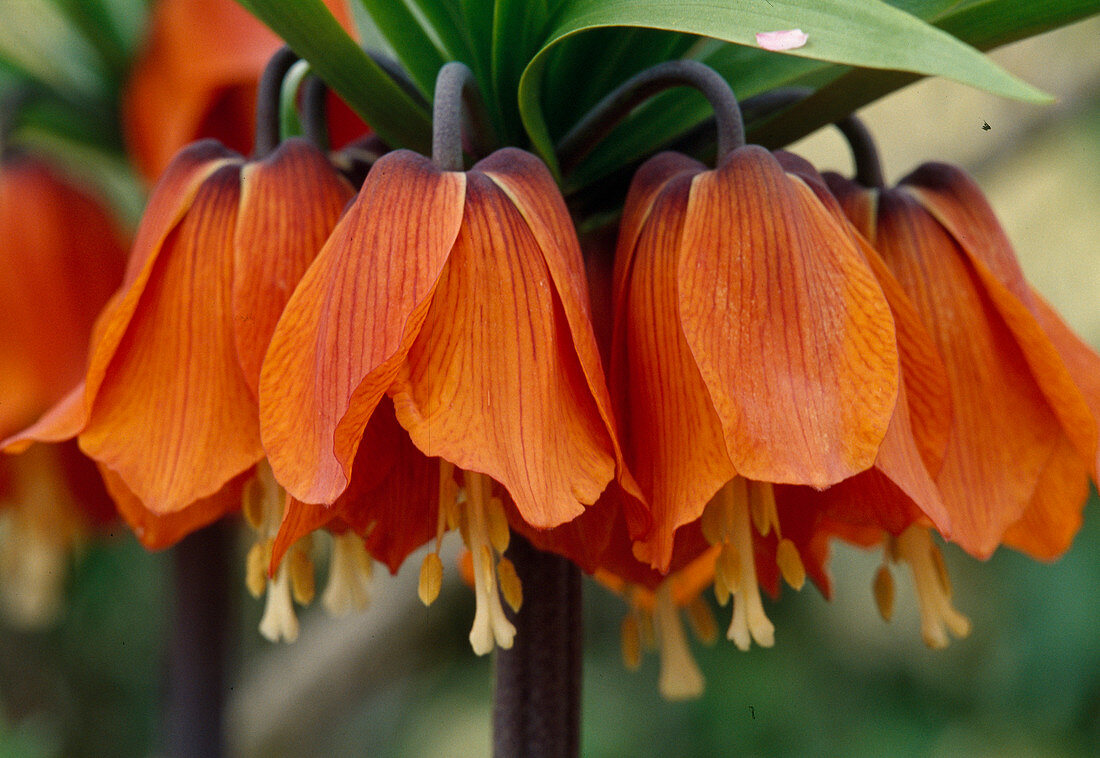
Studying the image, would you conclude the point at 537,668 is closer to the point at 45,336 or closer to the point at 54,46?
the point at 45,336

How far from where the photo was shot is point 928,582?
516mm

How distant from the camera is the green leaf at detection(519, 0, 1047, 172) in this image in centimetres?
33

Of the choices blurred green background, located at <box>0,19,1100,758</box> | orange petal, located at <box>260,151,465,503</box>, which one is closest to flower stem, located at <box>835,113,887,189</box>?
orange petal, located at <box>260,151,465,503</box>

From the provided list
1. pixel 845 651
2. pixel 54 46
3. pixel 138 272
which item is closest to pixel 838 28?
pixel 138 272

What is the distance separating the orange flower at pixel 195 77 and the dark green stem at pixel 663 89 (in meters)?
0.48

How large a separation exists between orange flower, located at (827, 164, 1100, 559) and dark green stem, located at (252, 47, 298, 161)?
0.29m

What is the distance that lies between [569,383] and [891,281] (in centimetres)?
15

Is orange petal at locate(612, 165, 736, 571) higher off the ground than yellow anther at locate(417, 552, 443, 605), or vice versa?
orange petal at locate(612, 165, 736, 571)

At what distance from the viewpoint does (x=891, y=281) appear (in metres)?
0.45

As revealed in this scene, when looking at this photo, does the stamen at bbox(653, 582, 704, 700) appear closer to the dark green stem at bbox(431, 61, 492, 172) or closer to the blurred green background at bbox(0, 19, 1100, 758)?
the dark green stem at bbox(431, 61, 492, 172)

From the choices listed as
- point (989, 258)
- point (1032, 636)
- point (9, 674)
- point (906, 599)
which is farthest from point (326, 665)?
point (989, 258)

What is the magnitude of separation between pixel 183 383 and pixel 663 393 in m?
0.22

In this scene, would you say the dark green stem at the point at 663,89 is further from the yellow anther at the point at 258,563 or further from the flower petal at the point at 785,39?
the yellow anther at the point at 258,563

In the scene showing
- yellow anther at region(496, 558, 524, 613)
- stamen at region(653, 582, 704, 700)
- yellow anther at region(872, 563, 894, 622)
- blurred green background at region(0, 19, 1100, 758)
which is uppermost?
yellow anther at region(496, 558, 524, 613)
